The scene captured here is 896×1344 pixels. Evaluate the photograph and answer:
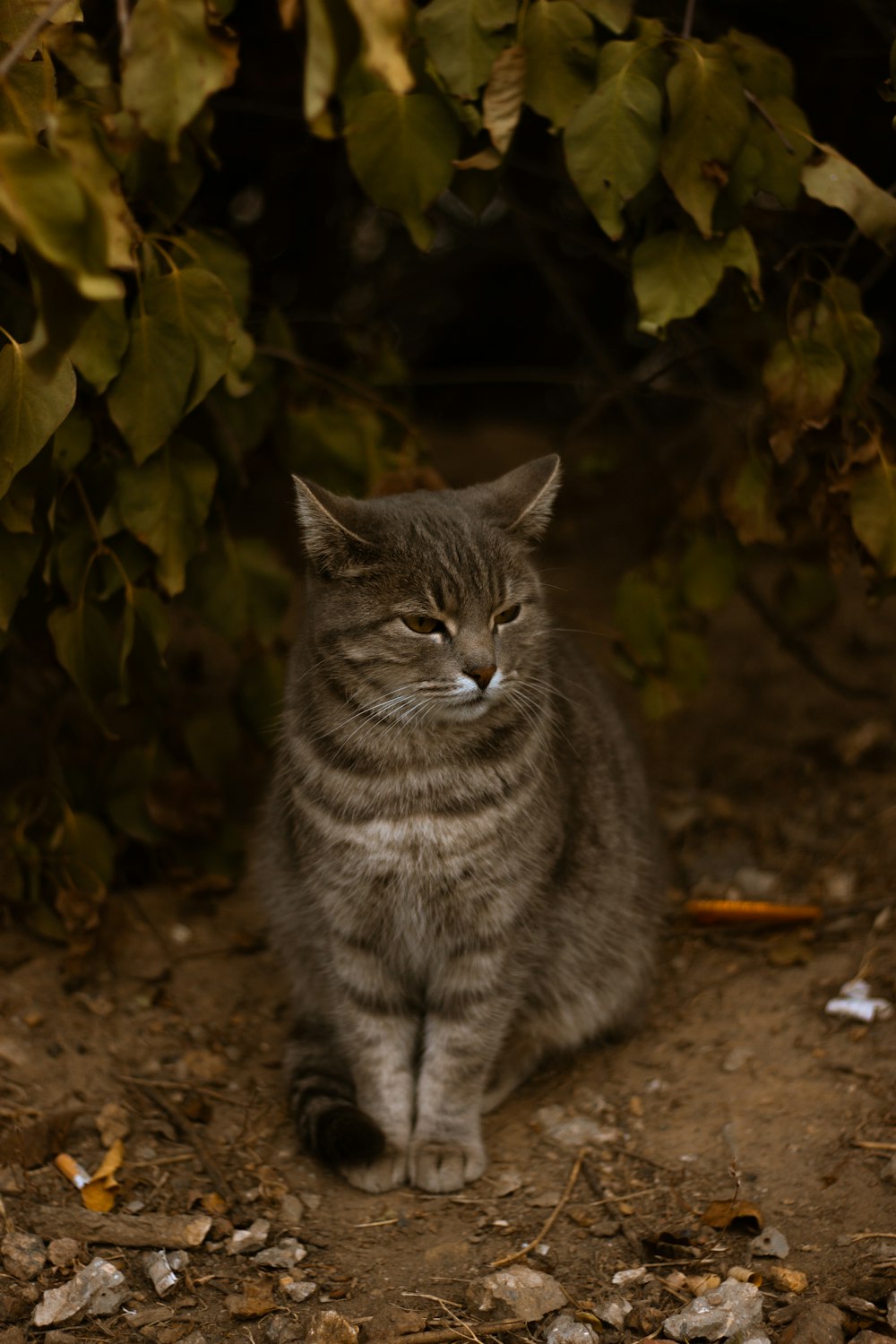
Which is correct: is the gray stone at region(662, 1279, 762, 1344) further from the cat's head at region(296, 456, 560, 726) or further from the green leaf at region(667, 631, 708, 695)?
the green leaf at region(667, 631, 708, 695)

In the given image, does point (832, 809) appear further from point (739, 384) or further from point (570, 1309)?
point (739, 384)

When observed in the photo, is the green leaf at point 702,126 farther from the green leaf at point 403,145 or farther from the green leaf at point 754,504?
the green leaf at point 754,504

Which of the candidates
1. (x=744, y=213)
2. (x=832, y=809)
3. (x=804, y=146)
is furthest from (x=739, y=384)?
(x=804, y=146)

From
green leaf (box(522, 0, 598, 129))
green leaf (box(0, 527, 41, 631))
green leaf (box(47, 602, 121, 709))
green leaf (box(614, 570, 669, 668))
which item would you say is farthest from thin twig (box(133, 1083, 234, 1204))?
green leaf (box(522, 0, 598, 129))

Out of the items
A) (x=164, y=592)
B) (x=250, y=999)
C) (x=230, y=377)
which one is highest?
(x=230, y=377)

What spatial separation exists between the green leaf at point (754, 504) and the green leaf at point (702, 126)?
76 cm

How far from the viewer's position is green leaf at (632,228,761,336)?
259 cm

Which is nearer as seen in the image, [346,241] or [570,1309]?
[570,1309]

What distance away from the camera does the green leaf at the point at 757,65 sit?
8.59 ft

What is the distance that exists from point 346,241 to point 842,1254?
3.88 m

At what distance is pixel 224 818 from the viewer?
3.69 meters

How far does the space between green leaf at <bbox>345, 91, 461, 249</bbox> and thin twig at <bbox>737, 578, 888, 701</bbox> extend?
74.5 inches

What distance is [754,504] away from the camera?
3.10 meters

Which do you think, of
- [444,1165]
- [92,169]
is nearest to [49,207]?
[92,169]
